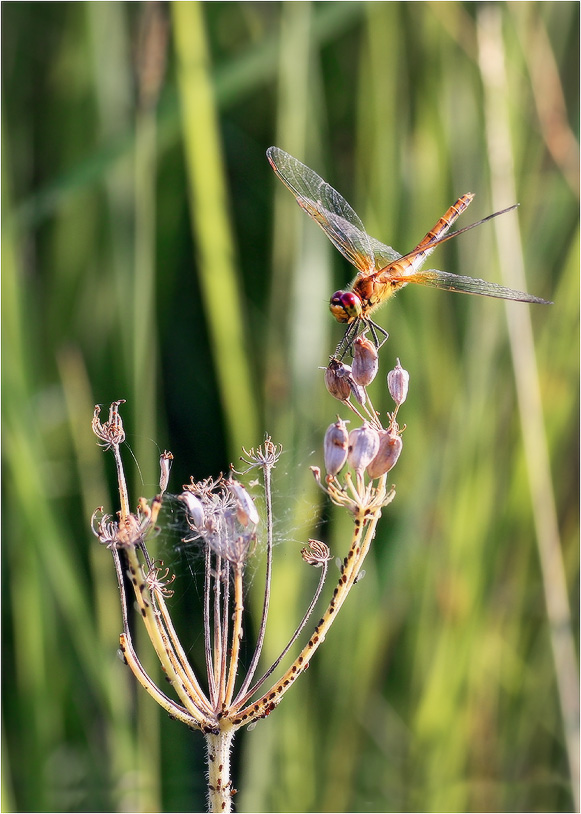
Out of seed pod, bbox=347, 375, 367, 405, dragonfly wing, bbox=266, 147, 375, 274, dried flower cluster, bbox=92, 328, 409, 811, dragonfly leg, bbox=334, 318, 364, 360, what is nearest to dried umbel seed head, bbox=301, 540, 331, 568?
dried flower cluster, bbox=92, 328, 409, 811

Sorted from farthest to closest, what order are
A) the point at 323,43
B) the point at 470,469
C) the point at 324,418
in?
the point at 323,43 → the point at 324,418 → the point at 470,469

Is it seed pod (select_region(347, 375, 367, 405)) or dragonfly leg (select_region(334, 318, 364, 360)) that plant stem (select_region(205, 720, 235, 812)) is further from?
dragonfly leg (select_region(334, 318, 364, 360))

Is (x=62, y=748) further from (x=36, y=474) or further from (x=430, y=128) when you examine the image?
(x=430, y=128)

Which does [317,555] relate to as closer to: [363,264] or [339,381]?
[339,381]

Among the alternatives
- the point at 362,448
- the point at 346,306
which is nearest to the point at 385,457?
the point at 362,448

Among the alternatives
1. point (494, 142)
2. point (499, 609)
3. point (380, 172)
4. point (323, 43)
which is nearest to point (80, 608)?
point (499, 609)
